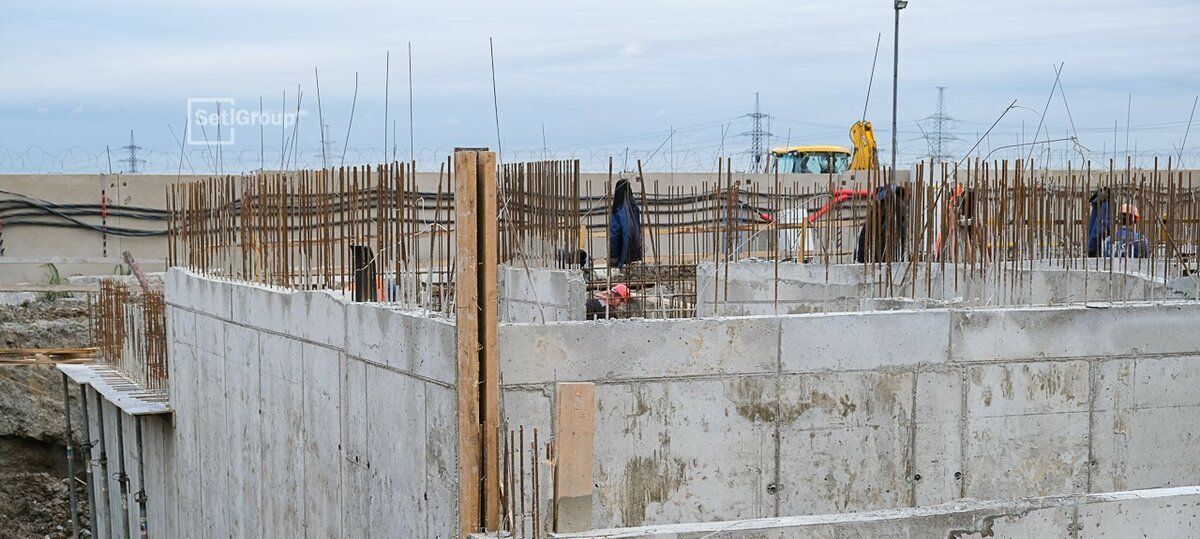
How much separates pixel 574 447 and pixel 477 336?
32.1 inches

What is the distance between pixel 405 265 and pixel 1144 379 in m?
4.60

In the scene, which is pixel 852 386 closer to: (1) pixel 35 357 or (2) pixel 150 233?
(1) pixel 35 357

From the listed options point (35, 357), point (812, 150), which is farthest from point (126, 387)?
point (812, 150)

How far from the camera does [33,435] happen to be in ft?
59.1

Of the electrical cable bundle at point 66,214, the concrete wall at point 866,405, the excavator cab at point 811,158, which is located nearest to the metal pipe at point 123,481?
the concrete wall at point 866,405

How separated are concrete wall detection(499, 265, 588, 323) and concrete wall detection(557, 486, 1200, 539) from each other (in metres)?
3.75

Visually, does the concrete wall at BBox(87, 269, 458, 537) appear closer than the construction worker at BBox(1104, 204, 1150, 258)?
Yes

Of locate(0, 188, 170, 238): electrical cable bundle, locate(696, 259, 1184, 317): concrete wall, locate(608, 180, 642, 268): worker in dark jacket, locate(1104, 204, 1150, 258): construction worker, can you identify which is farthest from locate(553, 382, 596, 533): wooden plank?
locate(0, 188, 170, 238): electrical cable bundle

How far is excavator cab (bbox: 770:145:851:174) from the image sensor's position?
30109 mm

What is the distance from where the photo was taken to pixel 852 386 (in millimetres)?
7336

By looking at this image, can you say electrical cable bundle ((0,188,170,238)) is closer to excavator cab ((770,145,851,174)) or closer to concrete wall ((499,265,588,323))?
concrete wall ((499,265,588,323))

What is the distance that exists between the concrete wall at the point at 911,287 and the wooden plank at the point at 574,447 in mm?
2786

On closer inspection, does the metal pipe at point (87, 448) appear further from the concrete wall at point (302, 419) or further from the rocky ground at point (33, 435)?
the rocky ground at point (33, 435)

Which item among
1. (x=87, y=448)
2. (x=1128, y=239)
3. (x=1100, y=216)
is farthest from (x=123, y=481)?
(x=1128, y=239)
